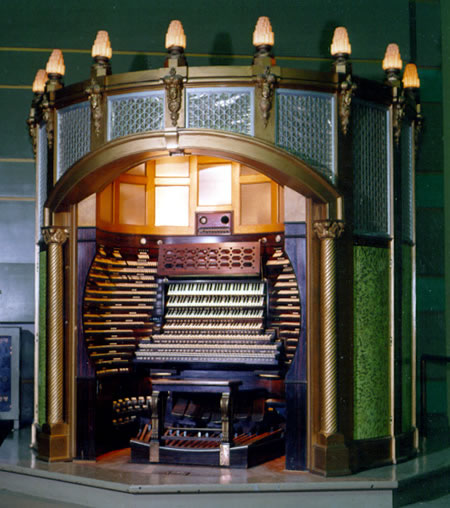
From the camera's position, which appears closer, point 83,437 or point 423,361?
point 83,437

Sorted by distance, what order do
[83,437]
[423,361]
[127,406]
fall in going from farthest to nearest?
[423,361] → [127,406] → [83,437]

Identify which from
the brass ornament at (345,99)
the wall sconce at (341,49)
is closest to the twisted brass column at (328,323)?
the brass ornament at (345,99)

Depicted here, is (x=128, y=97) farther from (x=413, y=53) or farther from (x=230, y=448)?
(x=413, y=53)

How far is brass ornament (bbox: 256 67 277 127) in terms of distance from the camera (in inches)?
220

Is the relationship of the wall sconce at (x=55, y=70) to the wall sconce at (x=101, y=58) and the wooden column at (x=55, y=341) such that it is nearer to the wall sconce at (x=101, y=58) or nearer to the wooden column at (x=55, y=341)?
the wall sconce at (x=101, y=58)

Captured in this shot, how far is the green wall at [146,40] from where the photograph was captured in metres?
7.85

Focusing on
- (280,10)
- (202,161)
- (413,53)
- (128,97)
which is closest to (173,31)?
(128,97)

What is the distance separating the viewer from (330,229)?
562 centimetres

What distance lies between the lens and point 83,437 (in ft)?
19.9

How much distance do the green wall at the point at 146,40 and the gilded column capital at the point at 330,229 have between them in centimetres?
283

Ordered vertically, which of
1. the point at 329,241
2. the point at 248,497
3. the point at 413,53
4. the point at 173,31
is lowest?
the point at 248,497

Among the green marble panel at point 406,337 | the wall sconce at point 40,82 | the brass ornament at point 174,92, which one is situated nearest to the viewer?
the brass ornament at point 174,92

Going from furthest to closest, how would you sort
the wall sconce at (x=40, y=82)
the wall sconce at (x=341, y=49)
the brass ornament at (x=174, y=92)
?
the wall sconce at (x=40, y=82) → the wall sconce at (x=341, y=49) → the brass ornament at (x=174, y=92)

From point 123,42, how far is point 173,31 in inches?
90.3
